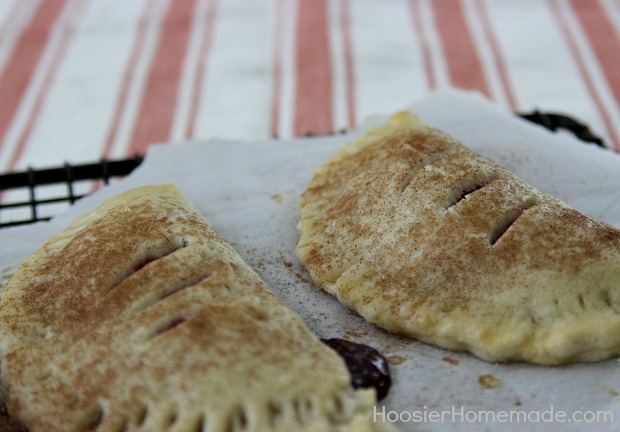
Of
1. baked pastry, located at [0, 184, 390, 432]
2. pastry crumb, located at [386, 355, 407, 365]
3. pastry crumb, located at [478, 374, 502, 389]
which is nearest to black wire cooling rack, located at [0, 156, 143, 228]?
baked pastry, located at [0, 184, 390, 432]

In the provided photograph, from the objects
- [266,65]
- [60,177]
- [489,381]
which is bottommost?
[489,381]

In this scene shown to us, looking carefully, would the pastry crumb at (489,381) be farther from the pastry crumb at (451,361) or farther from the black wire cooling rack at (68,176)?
the black wire cooling rack at (68,176)

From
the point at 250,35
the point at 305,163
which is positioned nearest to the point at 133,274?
the point at 305,163

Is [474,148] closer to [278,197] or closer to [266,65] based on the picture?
[278,197]

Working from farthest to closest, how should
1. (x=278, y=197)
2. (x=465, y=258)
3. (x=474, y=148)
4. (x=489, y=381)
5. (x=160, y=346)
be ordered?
(x=474, y=148) → (x=278, y=197) → (x=465, y=258) → (x=489, y=381) → (x=160, y=346)

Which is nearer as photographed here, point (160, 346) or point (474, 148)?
point (160, 346)

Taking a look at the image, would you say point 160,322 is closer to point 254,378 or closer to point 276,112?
point 254,378

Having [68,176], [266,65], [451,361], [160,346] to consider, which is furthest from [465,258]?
[266,65]

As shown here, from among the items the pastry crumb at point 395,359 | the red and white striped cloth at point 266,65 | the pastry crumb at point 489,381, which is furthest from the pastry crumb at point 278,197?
the red and white striped cloth at point 266,65
